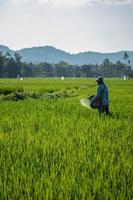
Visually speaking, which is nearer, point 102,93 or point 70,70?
point 102,93

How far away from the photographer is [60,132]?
8.32 metres

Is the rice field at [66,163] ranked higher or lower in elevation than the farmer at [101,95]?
lower

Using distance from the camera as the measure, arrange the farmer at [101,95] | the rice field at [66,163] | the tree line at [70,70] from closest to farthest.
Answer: the rice field at [66,163]
the farmer at [101,95]
the tree line at [70,70]

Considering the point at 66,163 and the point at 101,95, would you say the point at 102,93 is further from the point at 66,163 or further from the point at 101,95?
the point at 66,163

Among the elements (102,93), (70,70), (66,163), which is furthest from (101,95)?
(70,70)

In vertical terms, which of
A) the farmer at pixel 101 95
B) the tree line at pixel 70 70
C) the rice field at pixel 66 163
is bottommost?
the tree line at pixel 70 70

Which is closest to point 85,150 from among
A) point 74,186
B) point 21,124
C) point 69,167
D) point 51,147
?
point 51,147

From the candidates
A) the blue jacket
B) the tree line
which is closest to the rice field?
the blue jacket

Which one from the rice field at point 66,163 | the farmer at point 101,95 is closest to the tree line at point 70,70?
the farmer at point 101,95

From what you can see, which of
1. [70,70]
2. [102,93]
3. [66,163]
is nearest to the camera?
[66,163]

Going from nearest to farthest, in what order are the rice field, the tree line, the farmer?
the rice field
the farmer
the tree line

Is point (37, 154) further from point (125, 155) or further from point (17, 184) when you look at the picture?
point (17, 184)

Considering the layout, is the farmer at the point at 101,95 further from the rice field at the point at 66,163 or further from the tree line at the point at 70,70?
the tree line at the point at 70,70

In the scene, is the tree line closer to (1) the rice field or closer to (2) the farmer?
(2) the farmer
